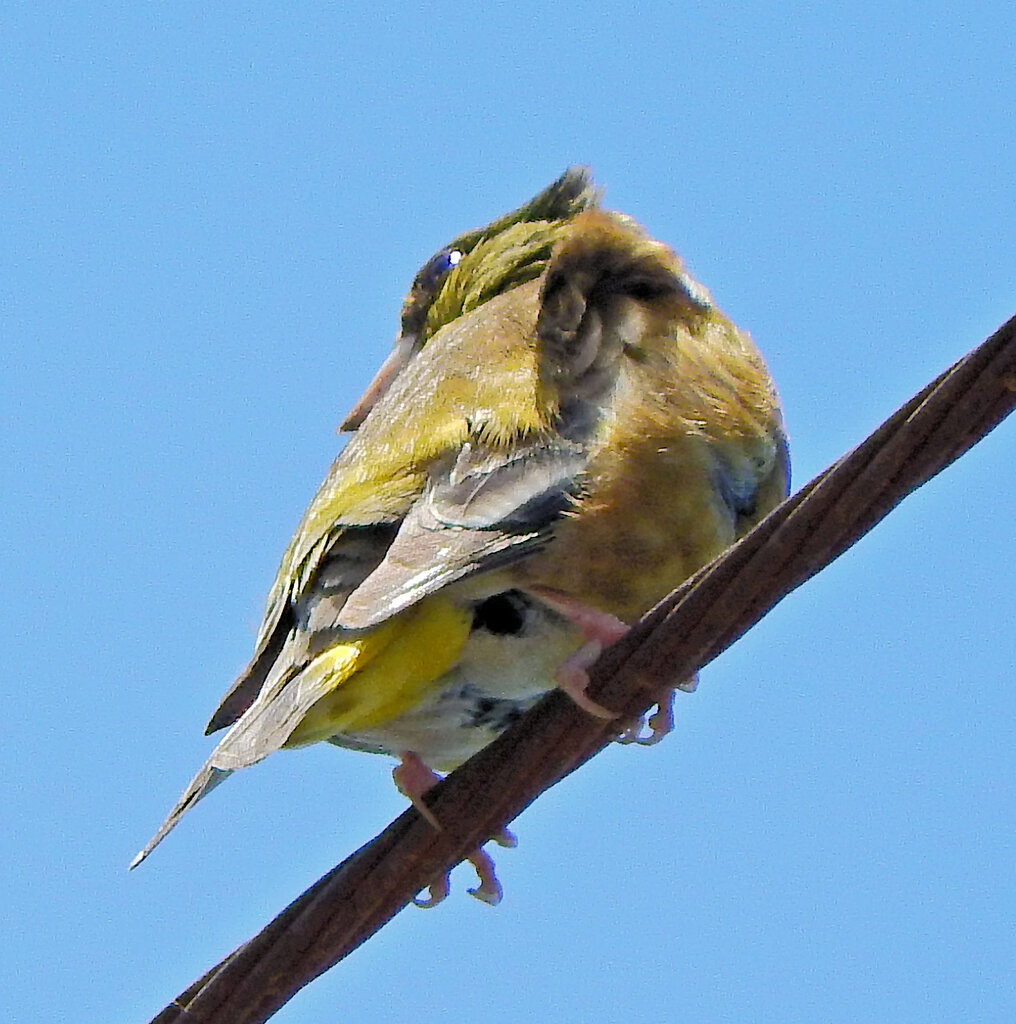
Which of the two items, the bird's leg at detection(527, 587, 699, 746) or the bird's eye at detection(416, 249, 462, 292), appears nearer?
the bird's leg at detection(527, 587, 699, 746)

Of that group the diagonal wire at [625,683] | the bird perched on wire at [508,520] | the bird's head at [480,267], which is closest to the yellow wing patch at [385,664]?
the bird perched on wire at [508,520]

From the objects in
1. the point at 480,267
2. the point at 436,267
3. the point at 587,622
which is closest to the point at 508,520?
the point at 587,622

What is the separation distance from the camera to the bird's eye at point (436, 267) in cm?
703

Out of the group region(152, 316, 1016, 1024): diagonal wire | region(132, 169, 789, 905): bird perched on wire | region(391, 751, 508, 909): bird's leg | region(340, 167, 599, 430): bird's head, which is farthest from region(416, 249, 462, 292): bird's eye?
region(152, 316, 1016, 1024): diagonal wire

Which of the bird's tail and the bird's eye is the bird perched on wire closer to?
the bird's tail

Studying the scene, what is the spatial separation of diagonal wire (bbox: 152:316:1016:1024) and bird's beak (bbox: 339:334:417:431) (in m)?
3.43

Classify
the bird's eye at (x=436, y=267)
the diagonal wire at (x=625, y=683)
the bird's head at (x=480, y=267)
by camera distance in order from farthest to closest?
the bird's eye at (x=436, y=267) → the bird's head at (x=480, y=267) → the diagonal wire at (x=625, y=683)

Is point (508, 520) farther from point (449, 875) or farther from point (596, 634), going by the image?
point (449, 875)

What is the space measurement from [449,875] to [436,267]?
10.7ft

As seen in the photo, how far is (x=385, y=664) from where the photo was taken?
4055 mm

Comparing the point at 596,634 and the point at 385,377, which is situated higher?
the point at 385,377

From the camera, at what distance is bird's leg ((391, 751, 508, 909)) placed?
448cm

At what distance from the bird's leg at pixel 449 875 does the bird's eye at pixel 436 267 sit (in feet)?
8.78

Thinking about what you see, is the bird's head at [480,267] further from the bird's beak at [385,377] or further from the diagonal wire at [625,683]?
the diagonal wire at [625,683]
